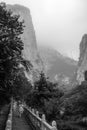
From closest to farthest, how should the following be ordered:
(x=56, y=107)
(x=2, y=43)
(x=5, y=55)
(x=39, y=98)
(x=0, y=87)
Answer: (x=2, y=43) < (x=5, y=55) < (x=0, y=87) < (x=56, y=107) < (x=39, y=98)

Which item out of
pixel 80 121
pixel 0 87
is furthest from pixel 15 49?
pixel 80 121

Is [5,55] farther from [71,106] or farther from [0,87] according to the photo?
[71,106]

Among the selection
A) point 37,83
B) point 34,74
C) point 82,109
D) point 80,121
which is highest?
point 34,74

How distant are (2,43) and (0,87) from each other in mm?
3801

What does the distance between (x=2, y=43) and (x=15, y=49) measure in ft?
7.83

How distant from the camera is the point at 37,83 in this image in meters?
27.5

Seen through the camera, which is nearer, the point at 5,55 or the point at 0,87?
the point at 5,55

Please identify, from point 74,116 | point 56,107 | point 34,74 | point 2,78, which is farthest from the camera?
point 34,74

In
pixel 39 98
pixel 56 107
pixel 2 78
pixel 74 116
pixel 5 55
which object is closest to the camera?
pixel 5 55

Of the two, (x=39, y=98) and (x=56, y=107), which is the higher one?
(x=39, y=98)

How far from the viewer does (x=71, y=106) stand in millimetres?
30391

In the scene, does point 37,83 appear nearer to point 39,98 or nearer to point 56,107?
point 39,98

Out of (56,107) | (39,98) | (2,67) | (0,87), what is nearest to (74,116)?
(39,98)

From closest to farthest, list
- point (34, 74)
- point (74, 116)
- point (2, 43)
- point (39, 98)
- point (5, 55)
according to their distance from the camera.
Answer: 1. point (2, 43)
2. point (5, 55)
3. point (39, 98)
4. point (74, 116)
5. point (34, 74)
